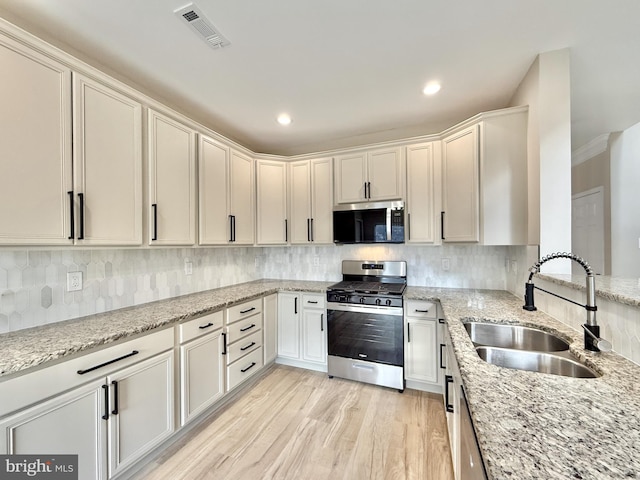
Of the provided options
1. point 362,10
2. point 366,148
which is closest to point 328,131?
point 366,148

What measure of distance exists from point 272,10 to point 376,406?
294cm

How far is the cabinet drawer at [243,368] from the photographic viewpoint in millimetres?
2357

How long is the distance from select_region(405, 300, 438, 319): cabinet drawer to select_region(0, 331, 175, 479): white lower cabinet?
1970 millimetres

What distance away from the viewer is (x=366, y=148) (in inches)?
116

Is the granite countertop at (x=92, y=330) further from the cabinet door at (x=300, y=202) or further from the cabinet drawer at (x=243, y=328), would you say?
the cabinet door at (x=300, y=202)

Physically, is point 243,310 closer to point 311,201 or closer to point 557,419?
point 311,201

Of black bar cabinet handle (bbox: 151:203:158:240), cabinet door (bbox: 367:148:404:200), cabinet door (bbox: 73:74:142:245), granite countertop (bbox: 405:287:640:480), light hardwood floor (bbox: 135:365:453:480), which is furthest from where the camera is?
cabinet door (bbox: 367:148:404:200)

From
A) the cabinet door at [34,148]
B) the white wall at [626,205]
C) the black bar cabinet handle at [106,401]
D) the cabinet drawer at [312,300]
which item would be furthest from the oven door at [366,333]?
the white wall at [626,205]

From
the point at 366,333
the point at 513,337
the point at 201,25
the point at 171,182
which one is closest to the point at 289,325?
the point at 366,333

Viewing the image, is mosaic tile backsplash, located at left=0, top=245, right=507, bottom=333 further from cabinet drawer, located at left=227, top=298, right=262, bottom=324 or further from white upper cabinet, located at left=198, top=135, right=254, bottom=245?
cabinet drawer, located at left=227, top=298, right=262, bottom=324

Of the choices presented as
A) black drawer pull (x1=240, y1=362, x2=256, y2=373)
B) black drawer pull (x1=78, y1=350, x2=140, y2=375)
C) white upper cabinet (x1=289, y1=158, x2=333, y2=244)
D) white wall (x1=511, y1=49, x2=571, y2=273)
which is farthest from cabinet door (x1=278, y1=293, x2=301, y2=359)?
white wall (x1=511, y1=49, x2=571, y2=273)

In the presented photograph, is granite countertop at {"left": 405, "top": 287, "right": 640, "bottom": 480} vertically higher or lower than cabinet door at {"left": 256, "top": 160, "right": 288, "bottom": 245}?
lower

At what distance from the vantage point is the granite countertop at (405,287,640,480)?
568mm

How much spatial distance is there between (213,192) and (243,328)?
4.33ft
